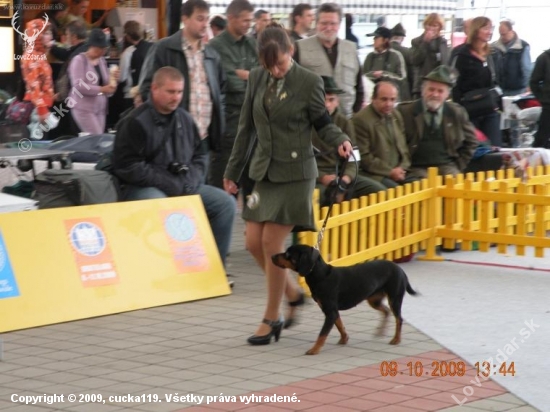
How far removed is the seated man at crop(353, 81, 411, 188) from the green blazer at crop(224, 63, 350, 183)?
9.57ft

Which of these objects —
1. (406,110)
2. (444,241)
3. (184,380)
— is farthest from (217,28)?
(184,380)

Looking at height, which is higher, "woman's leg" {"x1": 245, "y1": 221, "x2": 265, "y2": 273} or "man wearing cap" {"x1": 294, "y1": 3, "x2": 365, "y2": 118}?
"man wearing cap" {"x1": 294, "y1": 3, "x2": 365, "y2": 118}

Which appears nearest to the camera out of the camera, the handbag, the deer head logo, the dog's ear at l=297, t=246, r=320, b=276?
the dog's ear at l=297, t=246, r=320, b=276

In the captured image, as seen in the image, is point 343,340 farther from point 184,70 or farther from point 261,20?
point 261,20

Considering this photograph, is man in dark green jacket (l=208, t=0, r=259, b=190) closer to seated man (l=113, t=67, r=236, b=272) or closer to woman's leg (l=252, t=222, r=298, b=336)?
seated man (l=113, t=67, r=236, b=272)

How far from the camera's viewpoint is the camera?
832 cm

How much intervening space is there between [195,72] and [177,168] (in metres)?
1.07

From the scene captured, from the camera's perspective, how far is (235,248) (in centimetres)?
1009

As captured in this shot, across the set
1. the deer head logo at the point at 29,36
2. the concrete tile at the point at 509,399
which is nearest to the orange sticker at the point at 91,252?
the concrete tile at the point at 509,399

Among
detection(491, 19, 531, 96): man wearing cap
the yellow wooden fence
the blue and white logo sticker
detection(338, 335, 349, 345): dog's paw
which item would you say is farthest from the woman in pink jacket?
detection(491, 19, 531, 96): man wearing cap

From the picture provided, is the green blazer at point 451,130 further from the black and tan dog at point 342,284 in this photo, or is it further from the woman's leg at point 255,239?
A: the woman's leg at point 255,239

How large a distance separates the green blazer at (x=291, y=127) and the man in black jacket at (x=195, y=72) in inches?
86.1

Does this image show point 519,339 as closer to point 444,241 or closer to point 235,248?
point 444,241

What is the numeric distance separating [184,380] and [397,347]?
1396 millimetres
